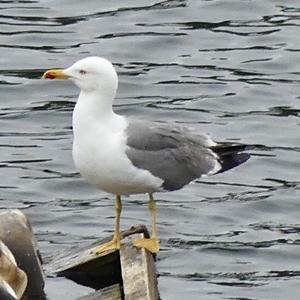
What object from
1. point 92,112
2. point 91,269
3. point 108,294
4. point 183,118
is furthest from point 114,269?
point 183,118

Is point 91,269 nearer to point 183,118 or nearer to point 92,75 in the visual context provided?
point 92,75

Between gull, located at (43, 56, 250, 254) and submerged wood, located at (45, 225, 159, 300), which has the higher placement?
gull, located at (43, 56, 250, 254)


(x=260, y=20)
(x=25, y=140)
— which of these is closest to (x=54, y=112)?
(x=25, y=140)

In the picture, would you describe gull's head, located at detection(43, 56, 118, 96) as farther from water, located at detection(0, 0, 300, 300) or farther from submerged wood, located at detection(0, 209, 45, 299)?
water, located at detection(0, 0, 300, 300)

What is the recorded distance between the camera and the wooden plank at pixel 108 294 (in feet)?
31.0

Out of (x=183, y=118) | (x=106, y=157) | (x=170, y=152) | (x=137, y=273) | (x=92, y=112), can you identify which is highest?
(x=92, y=112)

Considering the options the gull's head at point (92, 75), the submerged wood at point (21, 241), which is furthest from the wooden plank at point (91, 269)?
the gull's head at point (92, 75)

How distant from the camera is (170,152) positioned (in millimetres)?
10141

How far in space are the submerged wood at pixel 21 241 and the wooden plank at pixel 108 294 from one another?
0.37m

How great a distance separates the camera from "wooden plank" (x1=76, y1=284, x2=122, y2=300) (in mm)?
9453

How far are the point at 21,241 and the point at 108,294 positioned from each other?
2.06 feet

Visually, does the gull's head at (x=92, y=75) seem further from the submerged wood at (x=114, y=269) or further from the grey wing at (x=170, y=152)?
the submerged wood at (x=114, y=269)

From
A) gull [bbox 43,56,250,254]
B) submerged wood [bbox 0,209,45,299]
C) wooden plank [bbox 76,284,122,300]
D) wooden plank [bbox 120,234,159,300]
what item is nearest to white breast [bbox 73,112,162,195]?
gull [bbox 43,56,250,254]

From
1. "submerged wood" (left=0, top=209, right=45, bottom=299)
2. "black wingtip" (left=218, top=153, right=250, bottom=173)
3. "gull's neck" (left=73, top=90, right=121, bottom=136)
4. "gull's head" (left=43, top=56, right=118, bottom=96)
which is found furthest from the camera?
"black wingtip" (left=218, top=153, right=250, bottom=173)
